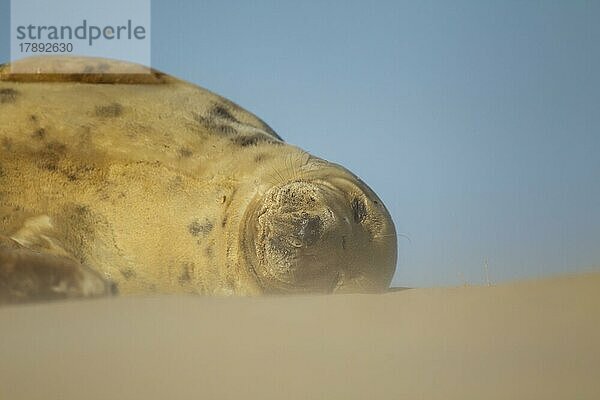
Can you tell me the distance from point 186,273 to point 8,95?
193 cm

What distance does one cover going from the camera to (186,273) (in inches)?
178

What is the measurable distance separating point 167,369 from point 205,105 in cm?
395

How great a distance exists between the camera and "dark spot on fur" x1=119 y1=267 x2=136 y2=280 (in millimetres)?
4688

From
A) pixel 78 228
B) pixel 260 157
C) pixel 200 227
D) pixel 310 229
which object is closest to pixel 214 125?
pixel 260 157

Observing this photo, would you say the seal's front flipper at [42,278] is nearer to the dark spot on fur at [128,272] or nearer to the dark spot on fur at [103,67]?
the dark spot on fur at [128,272]

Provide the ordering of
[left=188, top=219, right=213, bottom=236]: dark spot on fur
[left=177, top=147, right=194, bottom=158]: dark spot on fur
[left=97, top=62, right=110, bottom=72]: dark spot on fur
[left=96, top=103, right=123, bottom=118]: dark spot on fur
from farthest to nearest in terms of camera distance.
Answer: [left=97, top=62, right=110, bottom=72]: dark spot on fur, [left=96, top=103, right=123, bottom=118]: dark spot on fur, [left=177, top=147, right=194, bottom=158]: dark spot on fur, [left=188, top=219, right=213, bottom=236]: dark spot on fur

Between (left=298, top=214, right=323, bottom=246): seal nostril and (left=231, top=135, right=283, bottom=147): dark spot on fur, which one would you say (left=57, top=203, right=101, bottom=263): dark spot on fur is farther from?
(left=298, top=214, right=323, bottom=246): seal nostril

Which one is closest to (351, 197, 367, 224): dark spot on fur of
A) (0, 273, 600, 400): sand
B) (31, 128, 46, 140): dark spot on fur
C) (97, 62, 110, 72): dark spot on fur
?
(0, 273, 600, 400): sand

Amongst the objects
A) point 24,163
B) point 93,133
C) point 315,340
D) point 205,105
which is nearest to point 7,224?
point 24,163

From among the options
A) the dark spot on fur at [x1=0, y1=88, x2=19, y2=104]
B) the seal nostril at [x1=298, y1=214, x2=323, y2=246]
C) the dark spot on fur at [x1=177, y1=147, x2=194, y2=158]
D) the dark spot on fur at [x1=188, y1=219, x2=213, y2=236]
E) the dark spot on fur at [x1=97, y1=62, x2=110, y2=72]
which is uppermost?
the dark spot on fur at [x1=97, y1=62, x2=110, y2=72]

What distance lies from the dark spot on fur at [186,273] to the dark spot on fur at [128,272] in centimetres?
33

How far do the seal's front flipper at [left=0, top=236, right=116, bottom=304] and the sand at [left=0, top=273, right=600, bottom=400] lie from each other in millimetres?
1128

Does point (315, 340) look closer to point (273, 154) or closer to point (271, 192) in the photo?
point (271, 192)

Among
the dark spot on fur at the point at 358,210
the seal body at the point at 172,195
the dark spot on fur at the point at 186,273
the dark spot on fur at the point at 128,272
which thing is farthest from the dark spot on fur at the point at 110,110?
the dark spot on fur at the point at 358,210
